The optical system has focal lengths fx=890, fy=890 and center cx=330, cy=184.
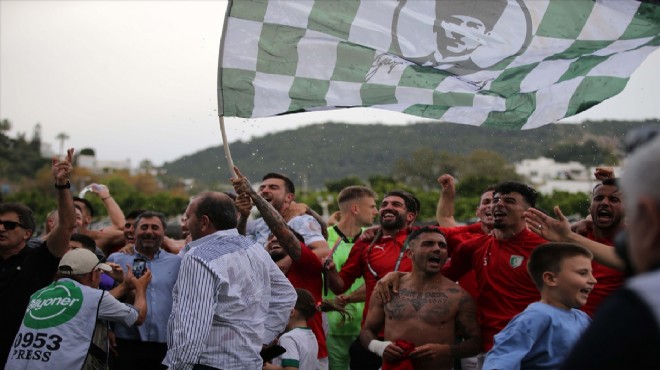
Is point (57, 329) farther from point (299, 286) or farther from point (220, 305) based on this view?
point (299, 286)

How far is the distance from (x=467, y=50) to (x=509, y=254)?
1.54 meters

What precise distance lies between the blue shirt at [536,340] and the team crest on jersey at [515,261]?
1.33 m

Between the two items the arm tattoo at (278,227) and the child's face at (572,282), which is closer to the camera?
the child's face at (572,282)

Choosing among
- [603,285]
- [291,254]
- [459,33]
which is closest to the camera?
[603,285]

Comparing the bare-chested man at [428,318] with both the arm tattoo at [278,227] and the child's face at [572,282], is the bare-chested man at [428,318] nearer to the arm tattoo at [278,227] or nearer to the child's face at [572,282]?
the arm tattoo at [278,227]

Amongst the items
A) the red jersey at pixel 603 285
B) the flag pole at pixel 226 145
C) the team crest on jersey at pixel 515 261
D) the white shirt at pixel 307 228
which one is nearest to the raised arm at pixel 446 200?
the white shirt at pixel 307 228

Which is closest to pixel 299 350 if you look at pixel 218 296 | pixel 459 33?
pixel 218 296

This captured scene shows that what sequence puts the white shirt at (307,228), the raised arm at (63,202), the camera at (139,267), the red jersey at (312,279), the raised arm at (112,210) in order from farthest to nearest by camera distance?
the raised arm at (112,210) < the white shirt at (307,228) < the red jersey at (312,279) < the camera at (139,267) < the raised arm at (63,202)

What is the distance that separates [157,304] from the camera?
6.90 m

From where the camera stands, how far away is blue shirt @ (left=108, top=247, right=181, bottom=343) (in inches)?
271

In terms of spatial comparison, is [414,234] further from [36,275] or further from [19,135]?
[19,135]

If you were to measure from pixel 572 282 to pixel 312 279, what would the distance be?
9.40 ft

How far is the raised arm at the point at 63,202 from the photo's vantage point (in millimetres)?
6156

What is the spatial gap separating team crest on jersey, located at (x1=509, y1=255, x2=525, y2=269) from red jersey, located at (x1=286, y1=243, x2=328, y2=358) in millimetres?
1679
